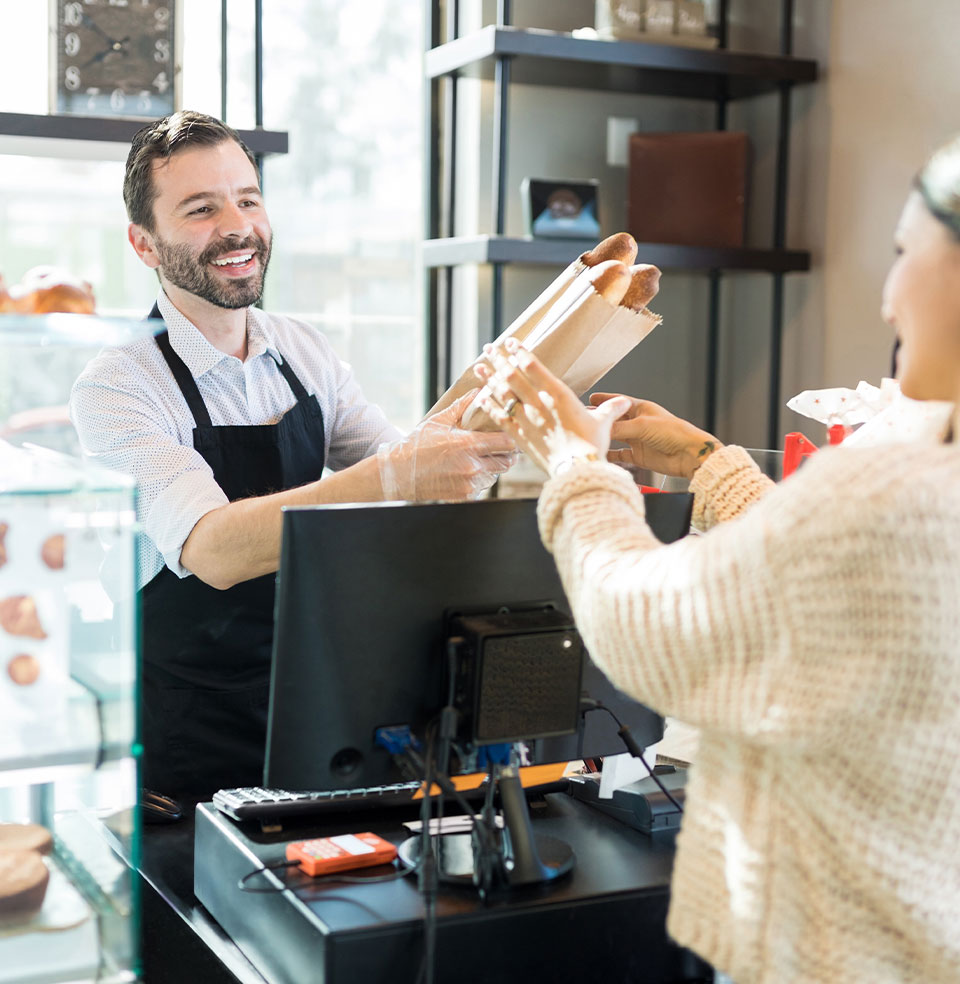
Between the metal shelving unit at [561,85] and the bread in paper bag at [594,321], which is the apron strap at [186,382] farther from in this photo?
the metal shelving unit at [561,85]

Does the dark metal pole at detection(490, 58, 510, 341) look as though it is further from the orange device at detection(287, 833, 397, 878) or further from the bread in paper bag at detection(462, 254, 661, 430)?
the orange device at detection(287, 833, 397, 878)

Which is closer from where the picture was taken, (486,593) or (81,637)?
(81,637)

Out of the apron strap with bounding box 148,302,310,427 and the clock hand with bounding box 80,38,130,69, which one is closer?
the apron strap with bounding box 148,302,310,427

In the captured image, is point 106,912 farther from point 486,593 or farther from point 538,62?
point 538,62

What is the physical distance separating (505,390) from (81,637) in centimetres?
41

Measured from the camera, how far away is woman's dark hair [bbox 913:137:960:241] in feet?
2.63

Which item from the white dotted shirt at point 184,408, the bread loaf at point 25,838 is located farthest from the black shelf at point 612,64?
the bread loaf at point 25,838

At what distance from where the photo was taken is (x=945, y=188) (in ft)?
2.65

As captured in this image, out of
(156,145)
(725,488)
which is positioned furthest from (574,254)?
(725,488)

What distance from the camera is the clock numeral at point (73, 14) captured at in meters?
2.36

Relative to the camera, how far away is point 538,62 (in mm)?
3010

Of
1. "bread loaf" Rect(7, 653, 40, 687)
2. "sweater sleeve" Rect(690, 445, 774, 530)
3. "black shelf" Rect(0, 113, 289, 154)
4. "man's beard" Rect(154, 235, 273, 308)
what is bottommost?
"bread loaf" Rect(7, 653, 40, 687)

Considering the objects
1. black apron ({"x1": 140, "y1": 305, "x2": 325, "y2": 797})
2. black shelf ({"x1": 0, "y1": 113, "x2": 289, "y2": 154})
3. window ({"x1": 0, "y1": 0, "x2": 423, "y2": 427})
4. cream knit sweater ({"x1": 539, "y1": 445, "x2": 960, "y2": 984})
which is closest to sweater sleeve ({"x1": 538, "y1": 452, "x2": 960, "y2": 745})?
cream knit sweater ({"x1": 539, "y1": 445, "x2": 960, "y2": 984})

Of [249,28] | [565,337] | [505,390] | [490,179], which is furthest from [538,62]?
[505,390]
